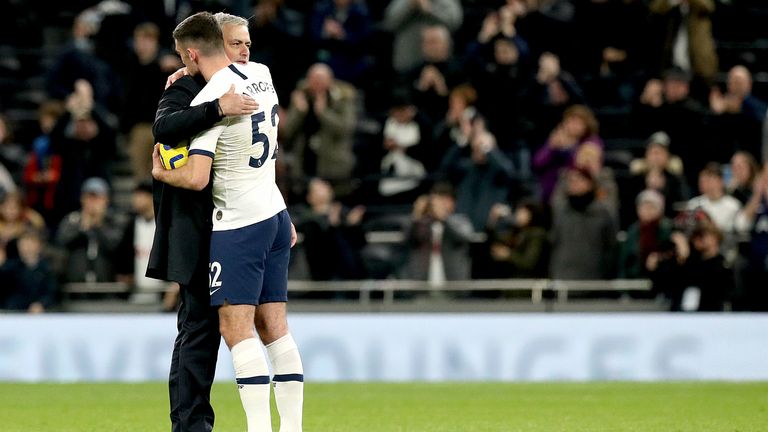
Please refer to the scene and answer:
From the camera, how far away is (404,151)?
17.2 m

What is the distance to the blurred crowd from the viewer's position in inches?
611

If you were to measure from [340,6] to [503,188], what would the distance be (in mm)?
3958

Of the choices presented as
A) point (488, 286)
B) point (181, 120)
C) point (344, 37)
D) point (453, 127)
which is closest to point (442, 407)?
point (488, 286)

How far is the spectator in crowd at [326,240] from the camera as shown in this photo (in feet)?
52.3

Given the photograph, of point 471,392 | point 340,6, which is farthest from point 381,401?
point 340,6

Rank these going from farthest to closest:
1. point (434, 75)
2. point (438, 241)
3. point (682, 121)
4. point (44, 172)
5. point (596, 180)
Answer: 1. point (44, 172)
2. point (434, 75)
3. point (682, 121)
4. point (438, 241)
5. point (596, 180)

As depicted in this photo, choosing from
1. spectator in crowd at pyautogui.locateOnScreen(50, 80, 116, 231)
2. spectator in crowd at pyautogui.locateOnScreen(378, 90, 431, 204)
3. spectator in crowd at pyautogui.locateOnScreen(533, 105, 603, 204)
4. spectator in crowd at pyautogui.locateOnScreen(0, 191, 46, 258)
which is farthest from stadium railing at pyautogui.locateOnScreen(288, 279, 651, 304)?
spectator in crowd at pyautogui.locateOnScreen(50, 80, 116, 231)

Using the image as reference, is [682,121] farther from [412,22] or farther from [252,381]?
[252,381]

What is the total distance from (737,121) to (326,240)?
197 inches

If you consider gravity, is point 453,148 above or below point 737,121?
below

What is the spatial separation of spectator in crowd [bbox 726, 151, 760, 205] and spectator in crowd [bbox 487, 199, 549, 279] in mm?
2139

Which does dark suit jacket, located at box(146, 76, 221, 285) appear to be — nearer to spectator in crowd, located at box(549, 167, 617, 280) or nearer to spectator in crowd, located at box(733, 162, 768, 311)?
spectator in crowd, located at box(549, 167, 617, 280)

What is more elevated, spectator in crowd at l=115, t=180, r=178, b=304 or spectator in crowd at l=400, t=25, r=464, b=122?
spectator in crowd at l=400, t=25, r=464, b=122

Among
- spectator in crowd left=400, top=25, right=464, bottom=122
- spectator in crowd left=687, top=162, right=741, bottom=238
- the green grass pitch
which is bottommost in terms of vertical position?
the green grass pitch
